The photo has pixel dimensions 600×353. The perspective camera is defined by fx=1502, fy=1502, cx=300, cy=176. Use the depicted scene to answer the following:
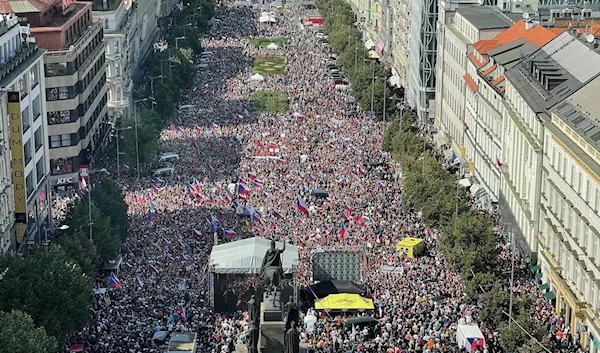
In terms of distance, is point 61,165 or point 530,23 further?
point 530,23

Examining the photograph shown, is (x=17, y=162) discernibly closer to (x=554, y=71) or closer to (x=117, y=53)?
(x=554, y=71)

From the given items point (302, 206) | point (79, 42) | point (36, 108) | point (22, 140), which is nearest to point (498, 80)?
point (302, 206)

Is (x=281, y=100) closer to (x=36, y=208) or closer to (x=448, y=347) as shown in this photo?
(x=36, y=208)

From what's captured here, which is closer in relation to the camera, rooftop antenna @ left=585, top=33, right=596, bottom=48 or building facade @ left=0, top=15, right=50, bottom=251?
building facade @ left=0, top=15, right=50, bottom=251

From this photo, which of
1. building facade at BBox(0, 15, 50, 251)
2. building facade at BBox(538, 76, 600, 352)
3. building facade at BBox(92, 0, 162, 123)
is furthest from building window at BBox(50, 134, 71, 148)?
building facade at BBox(538, 76, 600, 352)

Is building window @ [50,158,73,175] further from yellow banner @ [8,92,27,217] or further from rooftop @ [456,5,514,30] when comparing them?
rooftop @ [456,5,514,30]

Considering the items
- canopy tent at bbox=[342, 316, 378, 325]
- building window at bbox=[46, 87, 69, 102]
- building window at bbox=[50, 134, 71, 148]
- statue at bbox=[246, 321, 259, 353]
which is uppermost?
statue at bbox=[246, 321, 259, 353]

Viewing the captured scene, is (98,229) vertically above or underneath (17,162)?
underneath

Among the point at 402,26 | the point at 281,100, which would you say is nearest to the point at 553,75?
the point at 281,100
